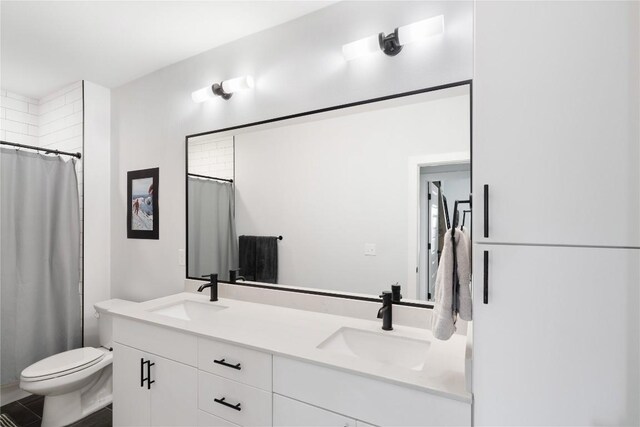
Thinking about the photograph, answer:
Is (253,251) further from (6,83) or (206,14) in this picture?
(6,83)

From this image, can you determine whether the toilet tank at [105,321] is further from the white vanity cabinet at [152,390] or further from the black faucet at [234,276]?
the black faucet at [234,276]

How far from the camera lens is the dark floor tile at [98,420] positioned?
2033mm

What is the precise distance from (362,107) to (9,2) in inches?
77.6

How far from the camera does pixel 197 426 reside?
1.39 metres

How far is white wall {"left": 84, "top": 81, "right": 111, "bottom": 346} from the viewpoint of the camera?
258 centimetres

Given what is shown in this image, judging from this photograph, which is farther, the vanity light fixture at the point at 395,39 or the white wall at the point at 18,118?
the white wall at the point at 18,118

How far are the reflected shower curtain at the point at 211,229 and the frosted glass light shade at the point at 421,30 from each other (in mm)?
1329

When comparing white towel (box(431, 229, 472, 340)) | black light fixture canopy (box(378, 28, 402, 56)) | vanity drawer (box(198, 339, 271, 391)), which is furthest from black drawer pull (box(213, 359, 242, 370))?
black light fixture canopy (box(378, 28, 402, 56))

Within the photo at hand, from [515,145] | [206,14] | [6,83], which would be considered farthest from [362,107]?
[6,83]

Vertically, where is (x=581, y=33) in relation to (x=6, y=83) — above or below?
below

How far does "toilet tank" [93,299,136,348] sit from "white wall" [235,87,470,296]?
4.30 ft

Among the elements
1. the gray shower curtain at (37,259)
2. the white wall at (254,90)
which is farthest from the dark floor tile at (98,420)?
the white wall at (254,90)

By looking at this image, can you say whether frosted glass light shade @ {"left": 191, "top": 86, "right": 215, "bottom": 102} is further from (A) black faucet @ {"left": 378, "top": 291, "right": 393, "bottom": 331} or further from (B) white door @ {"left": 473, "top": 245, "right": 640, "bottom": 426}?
(B) white door @ {"left": 473, "top": 245, "right": 640, "bottom": 426}

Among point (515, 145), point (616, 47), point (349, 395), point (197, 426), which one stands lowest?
point (197, 426)
